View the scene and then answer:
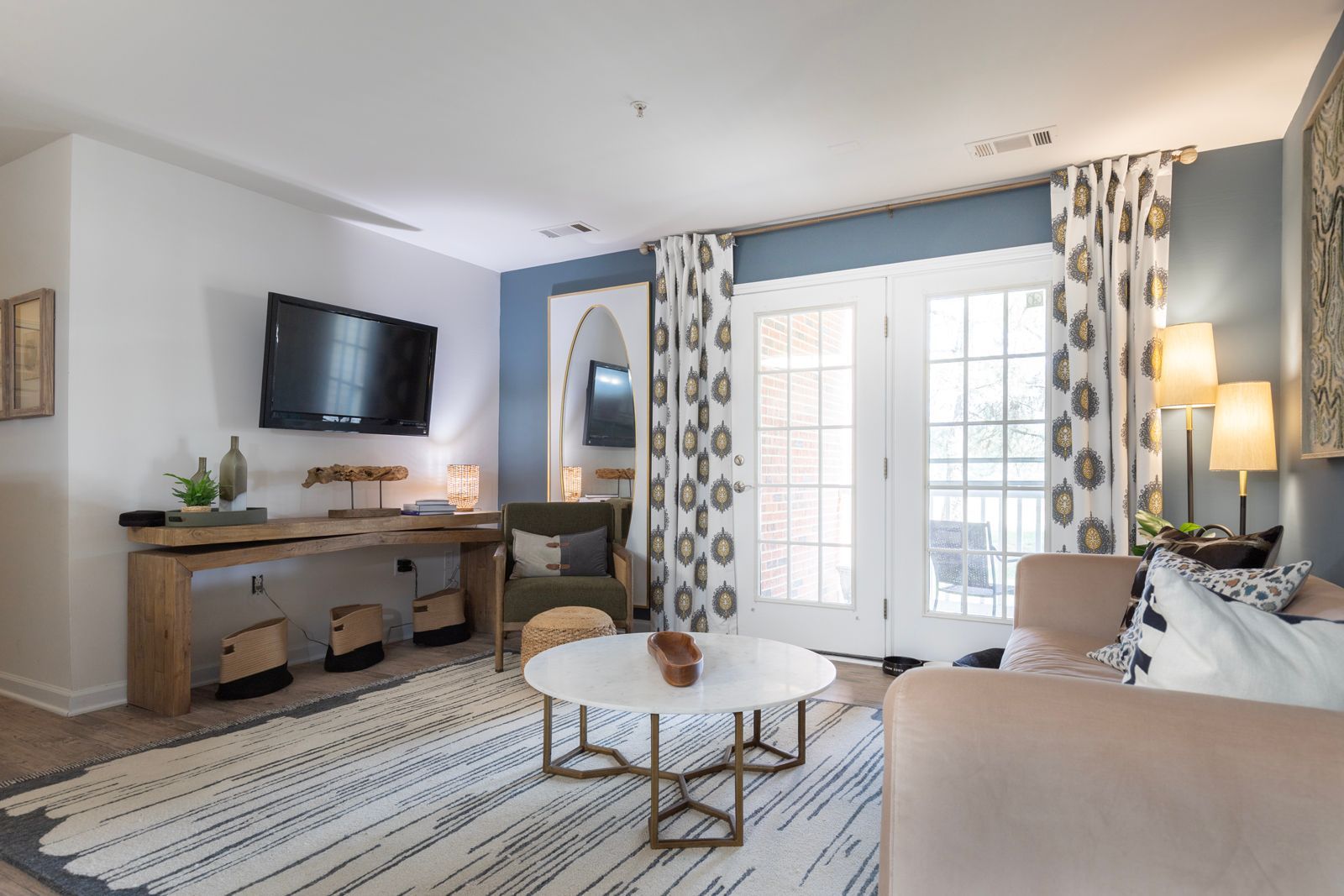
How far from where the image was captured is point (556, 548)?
4098mm

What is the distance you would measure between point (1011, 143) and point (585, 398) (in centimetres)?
281

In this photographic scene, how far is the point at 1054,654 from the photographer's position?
7.36 feet

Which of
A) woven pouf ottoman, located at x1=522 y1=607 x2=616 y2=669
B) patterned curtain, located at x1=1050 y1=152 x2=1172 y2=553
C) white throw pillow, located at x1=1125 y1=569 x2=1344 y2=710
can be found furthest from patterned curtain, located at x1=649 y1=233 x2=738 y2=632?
white throw pillow, located at x1=1125 y1=569 x2=1344 y2=710

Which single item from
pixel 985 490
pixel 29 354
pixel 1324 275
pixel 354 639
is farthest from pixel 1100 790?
pixel 29 354

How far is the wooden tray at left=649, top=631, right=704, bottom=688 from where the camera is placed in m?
2.17

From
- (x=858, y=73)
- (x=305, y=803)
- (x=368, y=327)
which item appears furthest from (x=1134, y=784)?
(x=368, y=327)

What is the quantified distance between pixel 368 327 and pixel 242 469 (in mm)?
1114

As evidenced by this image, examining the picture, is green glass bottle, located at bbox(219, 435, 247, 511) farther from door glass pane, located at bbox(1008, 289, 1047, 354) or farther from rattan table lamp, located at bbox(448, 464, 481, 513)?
door glass pane, located at bbox(1008, 289, 1047, 354)

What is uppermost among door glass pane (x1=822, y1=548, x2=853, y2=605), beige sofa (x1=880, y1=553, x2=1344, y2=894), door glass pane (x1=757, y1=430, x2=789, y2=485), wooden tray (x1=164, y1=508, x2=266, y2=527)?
door glass pane (x1=757, y1=430, x2=789, y2=485)

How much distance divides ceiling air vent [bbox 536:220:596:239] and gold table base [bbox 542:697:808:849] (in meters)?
2.80

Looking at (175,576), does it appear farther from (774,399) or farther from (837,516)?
(837,516)

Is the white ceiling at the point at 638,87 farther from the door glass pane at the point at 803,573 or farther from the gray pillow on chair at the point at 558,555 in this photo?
the door glass pane at the point at 803,573

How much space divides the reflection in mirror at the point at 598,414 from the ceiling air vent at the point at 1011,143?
232cm

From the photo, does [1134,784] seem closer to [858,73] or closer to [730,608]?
[858,73]
